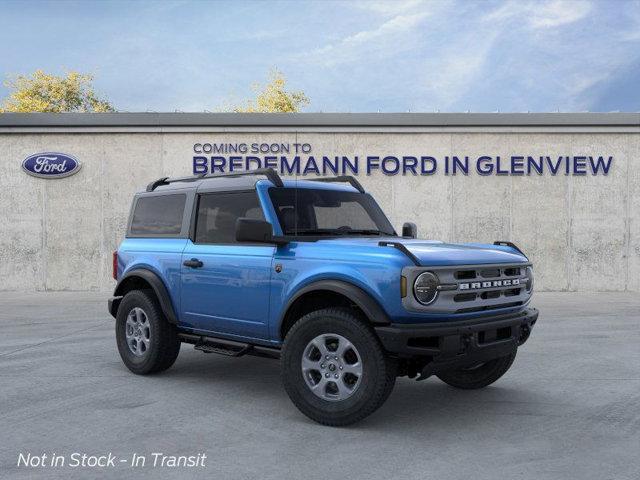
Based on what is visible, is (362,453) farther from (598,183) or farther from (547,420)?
(598,183)

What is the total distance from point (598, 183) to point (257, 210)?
12699 millimetres

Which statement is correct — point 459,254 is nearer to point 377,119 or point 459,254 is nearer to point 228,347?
point 228,347

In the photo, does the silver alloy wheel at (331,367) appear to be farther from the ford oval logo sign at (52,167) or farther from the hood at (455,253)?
the ford oval logo sign at (52,167)

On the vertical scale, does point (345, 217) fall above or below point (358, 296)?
above

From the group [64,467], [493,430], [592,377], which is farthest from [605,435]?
[64,467]

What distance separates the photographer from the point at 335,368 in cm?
448

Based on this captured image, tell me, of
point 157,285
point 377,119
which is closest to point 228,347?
point 157,285

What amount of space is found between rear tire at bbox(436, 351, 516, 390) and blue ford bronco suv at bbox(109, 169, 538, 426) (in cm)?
1

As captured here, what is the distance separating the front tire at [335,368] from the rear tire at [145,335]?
1810 millimetres

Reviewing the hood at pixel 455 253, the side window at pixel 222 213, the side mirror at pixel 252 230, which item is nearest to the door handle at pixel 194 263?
the side window at pixel 222 213

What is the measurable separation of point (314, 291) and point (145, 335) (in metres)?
2.28

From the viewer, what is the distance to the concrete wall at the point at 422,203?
15469 millimetres

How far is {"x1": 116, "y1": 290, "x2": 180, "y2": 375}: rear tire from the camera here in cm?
598

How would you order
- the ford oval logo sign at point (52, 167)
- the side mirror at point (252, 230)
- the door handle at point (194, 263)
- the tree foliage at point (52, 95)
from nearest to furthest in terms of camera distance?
1. the side mirror at point (252, 230)
2. the door handle at point (194, 263)
3. the ford oval logo sign at point (52, 167)
4. the tree foliage at point (52, 95)
